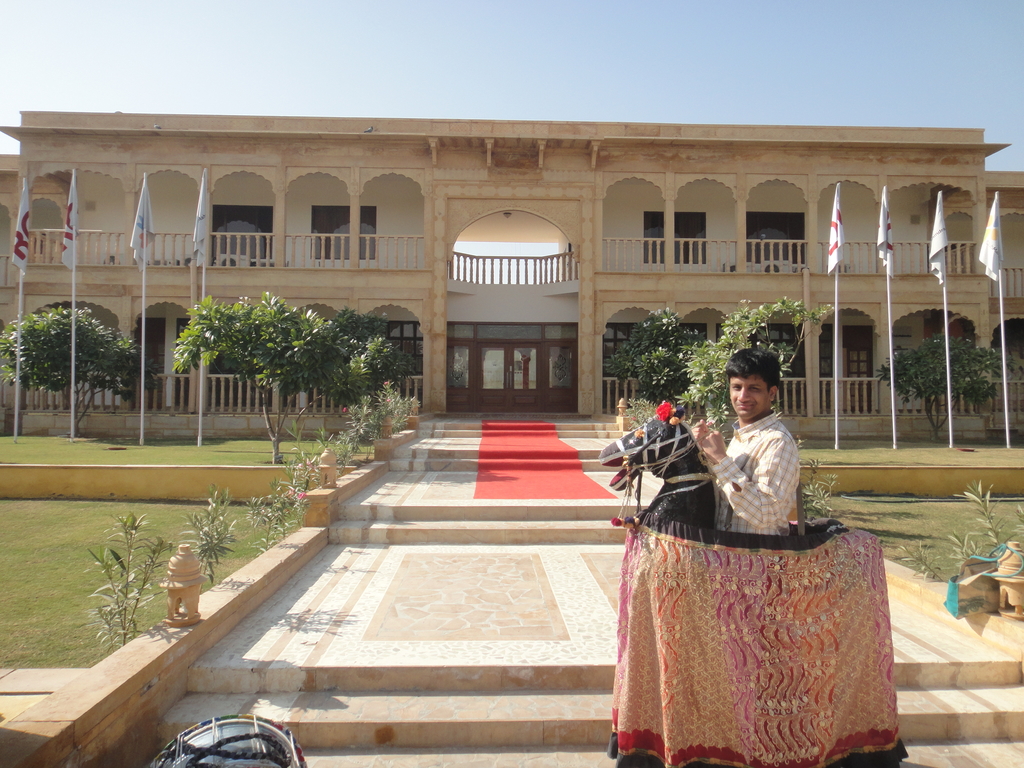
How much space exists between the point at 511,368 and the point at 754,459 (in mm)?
14181

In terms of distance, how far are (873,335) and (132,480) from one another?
56.4 feet

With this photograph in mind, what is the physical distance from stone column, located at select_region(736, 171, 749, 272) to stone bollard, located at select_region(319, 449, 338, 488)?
11866 mm

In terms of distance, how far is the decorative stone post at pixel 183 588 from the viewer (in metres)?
3.25

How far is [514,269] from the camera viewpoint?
1639 cm

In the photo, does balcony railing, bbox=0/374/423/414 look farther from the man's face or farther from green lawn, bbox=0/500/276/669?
the man's face

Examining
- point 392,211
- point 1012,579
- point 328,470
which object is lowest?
point 1012,579

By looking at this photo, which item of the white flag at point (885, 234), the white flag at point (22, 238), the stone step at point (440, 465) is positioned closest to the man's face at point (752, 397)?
the stone step at point (440, 465)

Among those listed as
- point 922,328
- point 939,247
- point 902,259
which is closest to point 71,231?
point 939,247

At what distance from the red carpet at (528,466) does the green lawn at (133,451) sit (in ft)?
10.7

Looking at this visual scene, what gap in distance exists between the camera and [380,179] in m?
16.2

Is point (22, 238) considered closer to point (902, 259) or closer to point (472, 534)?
point (472, 534)

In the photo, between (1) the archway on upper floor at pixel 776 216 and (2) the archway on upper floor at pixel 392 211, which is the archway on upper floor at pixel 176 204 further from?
(1) the archway on upper floor at pixel 776 216

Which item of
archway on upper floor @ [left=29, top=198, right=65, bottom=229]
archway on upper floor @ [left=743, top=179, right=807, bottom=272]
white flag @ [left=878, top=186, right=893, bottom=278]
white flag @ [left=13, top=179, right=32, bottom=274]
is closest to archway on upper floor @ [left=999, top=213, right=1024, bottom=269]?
archway on upper floor @ [left=743, top=179, right=807, bottom=272]

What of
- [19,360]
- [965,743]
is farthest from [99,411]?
[965,743]
